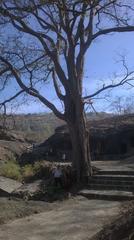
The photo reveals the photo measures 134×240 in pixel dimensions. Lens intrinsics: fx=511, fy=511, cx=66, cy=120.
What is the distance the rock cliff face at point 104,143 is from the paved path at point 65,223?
12.7m

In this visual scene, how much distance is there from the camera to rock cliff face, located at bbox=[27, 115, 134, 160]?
29.5 m

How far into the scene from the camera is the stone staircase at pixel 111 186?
1680cm

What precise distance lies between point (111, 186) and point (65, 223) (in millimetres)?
5177

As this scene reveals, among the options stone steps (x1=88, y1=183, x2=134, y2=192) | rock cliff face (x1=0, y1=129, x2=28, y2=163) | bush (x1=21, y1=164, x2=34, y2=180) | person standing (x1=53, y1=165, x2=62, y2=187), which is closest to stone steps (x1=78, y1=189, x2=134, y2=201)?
stone steps (x1=88, y1=183, x2=134, y2=192)

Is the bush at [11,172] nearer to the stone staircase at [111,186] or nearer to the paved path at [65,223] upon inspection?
the stone staircase at [111,186]

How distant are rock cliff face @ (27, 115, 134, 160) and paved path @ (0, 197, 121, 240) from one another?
1271cm

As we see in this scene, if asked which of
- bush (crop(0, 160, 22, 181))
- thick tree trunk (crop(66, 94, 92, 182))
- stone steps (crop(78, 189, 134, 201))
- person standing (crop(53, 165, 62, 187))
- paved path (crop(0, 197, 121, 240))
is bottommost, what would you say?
paved path (crop(0, 197, 121, 240))

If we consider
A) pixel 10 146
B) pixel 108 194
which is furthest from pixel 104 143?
pixel 108 194

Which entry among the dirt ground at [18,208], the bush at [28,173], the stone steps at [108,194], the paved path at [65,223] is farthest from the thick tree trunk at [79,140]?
the dirt ground at [18,208]

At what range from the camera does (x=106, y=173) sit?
19.6 m

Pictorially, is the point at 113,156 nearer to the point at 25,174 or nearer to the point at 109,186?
the point at 25,174

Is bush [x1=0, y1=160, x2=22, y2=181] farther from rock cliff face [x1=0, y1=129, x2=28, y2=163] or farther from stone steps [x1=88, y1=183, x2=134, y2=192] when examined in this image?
rock cliff face [x1=0, y1=129, x2=28, y2=163]

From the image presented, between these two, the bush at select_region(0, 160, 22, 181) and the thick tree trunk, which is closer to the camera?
the thick tree trunk

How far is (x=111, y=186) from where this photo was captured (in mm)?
18156
